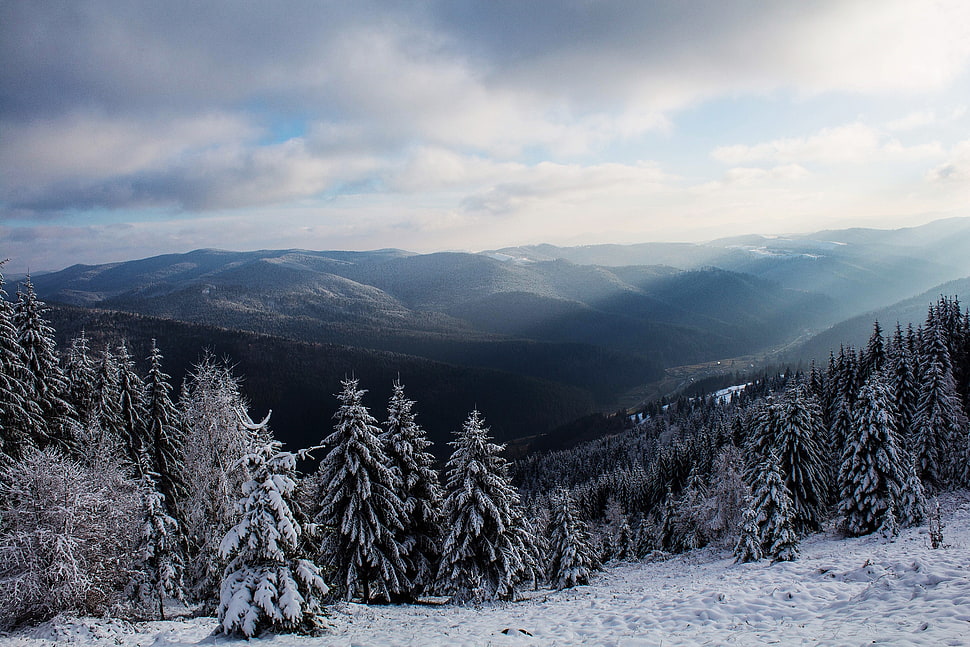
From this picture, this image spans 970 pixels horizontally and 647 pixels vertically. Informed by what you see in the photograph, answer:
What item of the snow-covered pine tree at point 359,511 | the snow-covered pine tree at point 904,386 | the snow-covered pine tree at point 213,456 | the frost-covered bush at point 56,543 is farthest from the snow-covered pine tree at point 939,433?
the frost-covered bush at point 56,543

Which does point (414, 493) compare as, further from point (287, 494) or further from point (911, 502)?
point (911, 502)

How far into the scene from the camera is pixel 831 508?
124ft

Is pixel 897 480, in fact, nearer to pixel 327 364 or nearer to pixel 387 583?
pixel 387 583

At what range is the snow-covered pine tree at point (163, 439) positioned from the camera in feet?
85.5

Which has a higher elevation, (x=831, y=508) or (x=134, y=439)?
(x=134, y=439)

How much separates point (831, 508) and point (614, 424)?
12590 cm

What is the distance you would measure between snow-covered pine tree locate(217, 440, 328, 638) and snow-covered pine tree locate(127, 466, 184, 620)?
818cm

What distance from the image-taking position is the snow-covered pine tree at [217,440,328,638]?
42.1 feet

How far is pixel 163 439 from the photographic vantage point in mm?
26484

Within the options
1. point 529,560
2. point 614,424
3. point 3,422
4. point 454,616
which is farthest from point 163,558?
point 614,424

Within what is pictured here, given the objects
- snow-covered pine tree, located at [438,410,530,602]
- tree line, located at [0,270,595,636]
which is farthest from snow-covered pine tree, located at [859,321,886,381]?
snow-covered pine tree, located at [438,410,530,602]

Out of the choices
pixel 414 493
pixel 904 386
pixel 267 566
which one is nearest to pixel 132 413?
pixel 414 493

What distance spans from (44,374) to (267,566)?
63.4 ft

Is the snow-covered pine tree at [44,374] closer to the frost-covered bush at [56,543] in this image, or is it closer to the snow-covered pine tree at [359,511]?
the frost-covered bush at [56,543]
